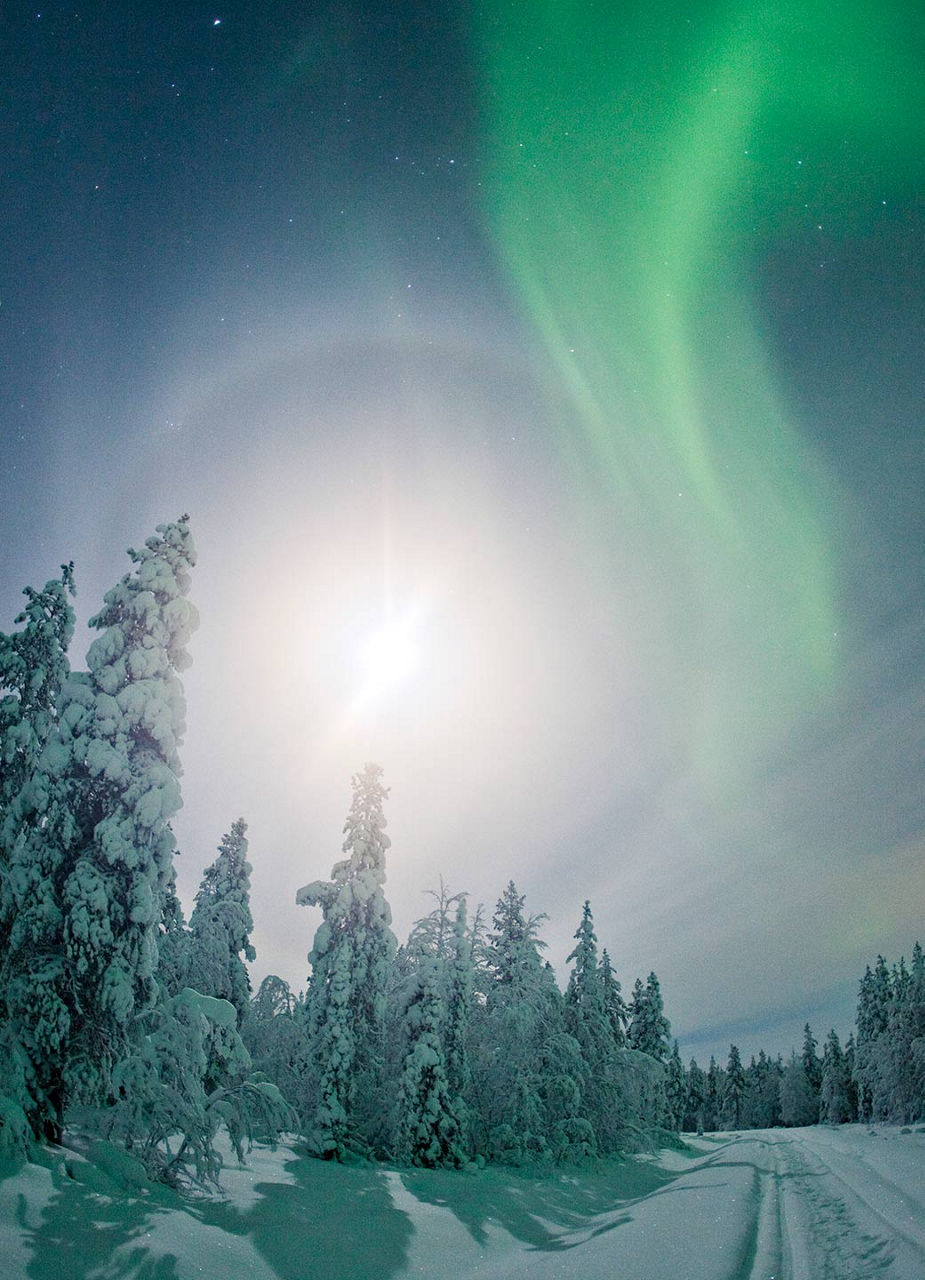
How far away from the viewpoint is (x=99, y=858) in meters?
12.9

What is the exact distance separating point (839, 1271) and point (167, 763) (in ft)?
47.9

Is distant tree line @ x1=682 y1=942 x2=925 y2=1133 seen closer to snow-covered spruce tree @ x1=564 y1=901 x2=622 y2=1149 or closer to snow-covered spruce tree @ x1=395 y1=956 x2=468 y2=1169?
snow-covered spruce tree @ x1=564 y1=901 x2=622 y2=1149

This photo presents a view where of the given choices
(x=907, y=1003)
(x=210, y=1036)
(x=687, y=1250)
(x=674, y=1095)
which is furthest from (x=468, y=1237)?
(x=674, y=1095)

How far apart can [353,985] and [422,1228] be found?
1086cm

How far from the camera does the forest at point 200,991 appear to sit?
39.8 feet

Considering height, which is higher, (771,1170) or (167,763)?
(167,763)

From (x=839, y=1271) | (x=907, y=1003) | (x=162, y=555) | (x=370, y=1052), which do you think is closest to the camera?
(x=839, y=1271)

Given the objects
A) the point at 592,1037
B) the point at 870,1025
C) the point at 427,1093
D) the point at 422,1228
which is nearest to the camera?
the point at 422,1228

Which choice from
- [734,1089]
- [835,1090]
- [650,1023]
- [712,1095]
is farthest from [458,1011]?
[712,1095]

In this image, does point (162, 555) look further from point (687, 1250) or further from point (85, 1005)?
point (687, 1250)

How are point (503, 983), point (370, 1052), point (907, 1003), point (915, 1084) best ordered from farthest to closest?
point (907, 1003)
point (915, 1084)
point (503, 983)
point (370, 1052)

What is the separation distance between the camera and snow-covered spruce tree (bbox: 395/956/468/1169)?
2180 centimetres

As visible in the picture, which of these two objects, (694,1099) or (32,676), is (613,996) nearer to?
(32,676)

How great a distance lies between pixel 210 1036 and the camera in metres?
13.4
